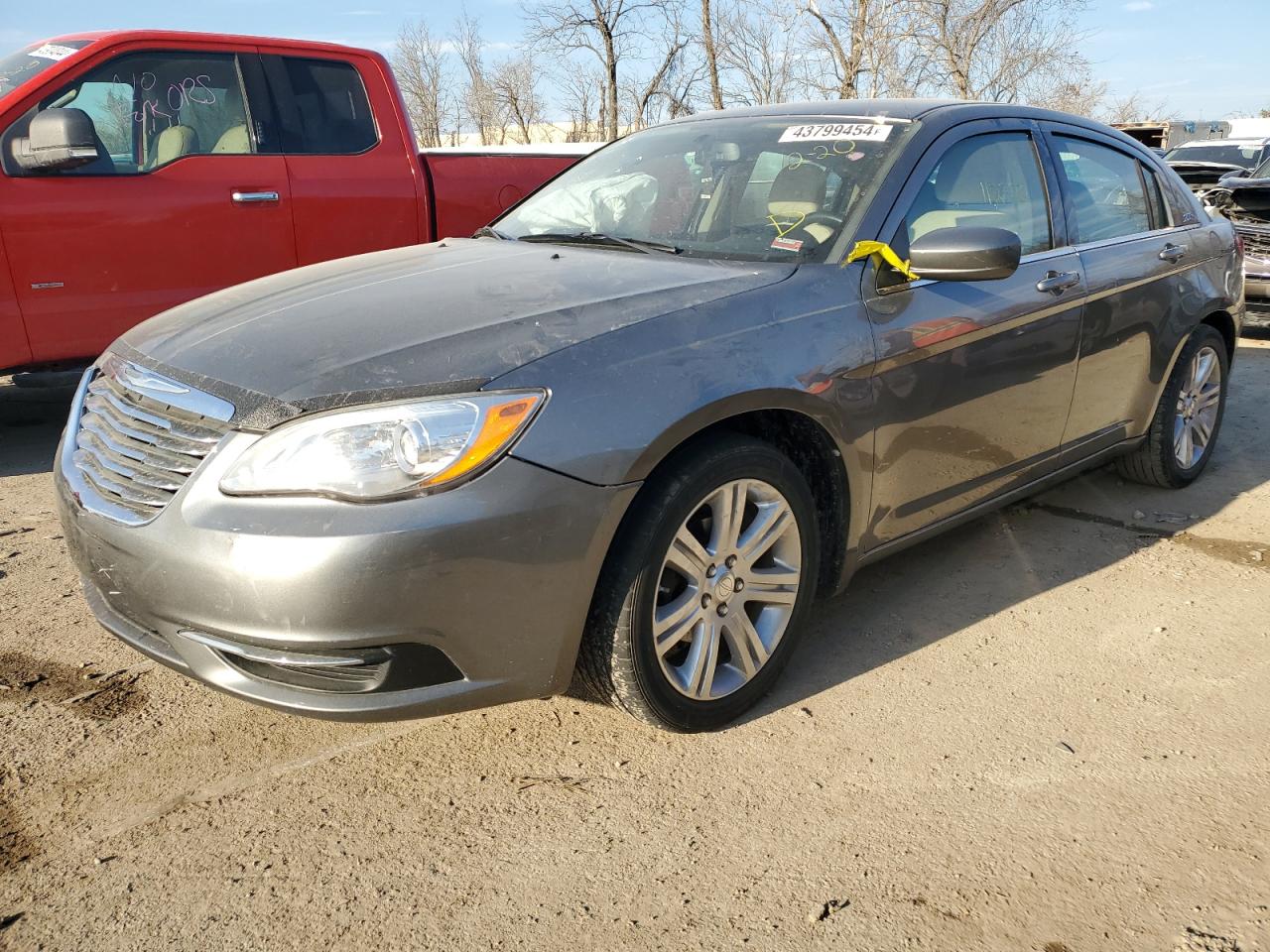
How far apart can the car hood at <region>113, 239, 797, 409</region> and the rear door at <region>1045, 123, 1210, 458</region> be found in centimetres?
156

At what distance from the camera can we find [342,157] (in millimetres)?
5707

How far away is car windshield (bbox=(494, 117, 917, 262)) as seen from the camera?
3.24 metres

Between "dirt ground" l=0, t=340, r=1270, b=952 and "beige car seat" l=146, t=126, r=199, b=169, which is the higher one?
"beige car seat" l=146, t=126, r=199, b=169

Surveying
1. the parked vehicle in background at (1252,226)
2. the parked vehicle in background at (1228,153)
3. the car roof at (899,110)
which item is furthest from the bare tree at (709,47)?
the car roof at (899,110)

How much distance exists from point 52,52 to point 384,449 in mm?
4229

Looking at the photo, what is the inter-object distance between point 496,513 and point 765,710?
1.14m

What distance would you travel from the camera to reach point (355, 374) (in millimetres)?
2375

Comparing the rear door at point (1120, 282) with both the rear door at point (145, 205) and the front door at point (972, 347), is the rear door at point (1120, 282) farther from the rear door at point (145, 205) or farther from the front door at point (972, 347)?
the rear door at point (145, 205)

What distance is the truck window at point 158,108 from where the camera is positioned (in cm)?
505

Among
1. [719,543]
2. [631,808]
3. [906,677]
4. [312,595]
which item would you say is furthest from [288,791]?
[906,677]

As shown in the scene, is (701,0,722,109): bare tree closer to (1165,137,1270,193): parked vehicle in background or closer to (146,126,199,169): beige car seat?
(1165,137,1270,193): parked vehicle in background

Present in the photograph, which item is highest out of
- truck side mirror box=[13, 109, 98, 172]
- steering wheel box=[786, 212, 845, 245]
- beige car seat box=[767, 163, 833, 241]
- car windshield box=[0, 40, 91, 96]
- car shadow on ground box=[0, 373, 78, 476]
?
car windshield box=[0, 40, 91, 96]

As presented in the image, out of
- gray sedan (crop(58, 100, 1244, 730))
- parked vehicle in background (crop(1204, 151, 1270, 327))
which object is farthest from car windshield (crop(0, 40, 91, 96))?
parked vehicle in background (crop(1204, 151, 1270, 327))

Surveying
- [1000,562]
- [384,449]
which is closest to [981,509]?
[1000,562]
